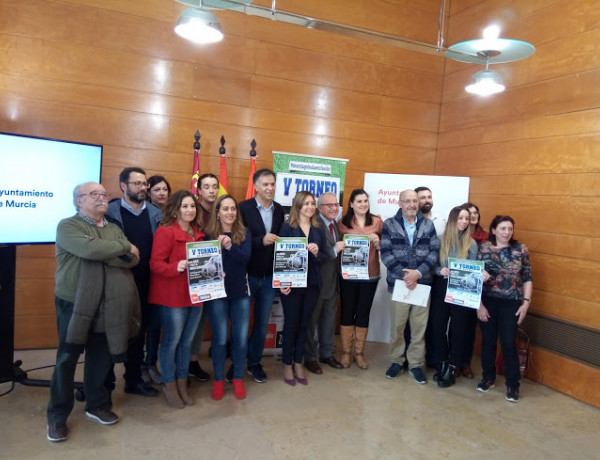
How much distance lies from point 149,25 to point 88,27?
0.53 metres

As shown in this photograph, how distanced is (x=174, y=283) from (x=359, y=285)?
1651 mm

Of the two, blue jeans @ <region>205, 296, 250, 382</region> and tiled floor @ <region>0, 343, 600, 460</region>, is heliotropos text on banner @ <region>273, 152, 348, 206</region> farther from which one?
tiled floor @ <region>0, 343, 600, 460</region>

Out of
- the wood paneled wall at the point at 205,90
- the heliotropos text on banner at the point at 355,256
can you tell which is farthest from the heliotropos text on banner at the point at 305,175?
the heliotropos text on banner at the point at 355,256

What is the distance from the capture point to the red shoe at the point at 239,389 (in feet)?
10.9

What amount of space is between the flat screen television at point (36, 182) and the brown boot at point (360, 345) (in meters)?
2.54

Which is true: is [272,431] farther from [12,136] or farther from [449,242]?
[12,136]

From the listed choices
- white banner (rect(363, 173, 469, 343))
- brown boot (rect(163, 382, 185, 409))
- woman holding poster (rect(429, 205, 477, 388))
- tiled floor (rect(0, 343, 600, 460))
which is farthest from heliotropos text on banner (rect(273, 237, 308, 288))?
white banner (rect(363, 173, 469, 343))

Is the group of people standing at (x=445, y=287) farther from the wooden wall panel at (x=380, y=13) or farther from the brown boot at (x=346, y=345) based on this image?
the wooden wall panel at (x=380, y=13)

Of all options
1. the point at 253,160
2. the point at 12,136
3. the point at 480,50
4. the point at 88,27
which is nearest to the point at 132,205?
the point at 12,136

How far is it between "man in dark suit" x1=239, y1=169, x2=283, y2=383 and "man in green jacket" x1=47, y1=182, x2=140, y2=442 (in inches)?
38.1

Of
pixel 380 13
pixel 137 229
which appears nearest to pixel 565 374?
pixel 137 229

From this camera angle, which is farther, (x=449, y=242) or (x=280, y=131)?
(x=280, y=131)

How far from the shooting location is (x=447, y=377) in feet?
12.4

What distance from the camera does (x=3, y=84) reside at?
3812 mm
